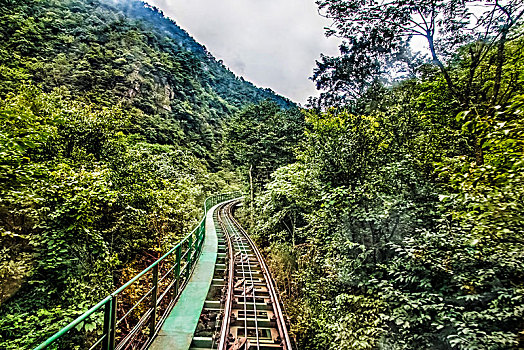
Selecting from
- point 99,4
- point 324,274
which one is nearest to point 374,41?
point 324,274

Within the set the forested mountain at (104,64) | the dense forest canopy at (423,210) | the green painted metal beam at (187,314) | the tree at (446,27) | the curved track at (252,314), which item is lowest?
the curved track at (252,314)

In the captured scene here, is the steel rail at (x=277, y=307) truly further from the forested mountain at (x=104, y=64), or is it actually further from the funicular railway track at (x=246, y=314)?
the forested mountain at (x=104, y=64)

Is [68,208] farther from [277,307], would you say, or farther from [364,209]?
[364,209]

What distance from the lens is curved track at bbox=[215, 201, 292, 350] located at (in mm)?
5070

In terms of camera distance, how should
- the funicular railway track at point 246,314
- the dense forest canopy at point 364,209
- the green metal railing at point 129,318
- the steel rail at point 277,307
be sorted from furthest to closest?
the steel rail at point 277,307 < the funicular railway track at point 246,314 < the dense forest canopy at point 364,209 < the green metal railing at point 129,318

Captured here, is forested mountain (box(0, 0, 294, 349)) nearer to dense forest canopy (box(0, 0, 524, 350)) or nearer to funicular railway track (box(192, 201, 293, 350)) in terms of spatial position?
dense forest canopy (box(0, 0, 524, 350))

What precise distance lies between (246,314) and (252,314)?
157 millimetres

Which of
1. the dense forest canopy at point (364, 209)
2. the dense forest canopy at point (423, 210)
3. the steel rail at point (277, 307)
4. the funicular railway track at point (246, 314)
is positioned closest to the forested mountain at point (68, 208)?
the dense forest canopy at point (364, 209)

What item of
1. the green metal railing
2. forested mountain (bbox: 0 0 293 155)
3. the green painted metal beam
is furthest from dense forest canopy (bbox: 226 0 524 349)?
forested mountain (bbox: 0 0 293 155)

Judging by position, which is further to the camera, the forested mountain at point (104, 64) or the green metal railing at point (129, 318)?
the forested mountain at point (104, 64)

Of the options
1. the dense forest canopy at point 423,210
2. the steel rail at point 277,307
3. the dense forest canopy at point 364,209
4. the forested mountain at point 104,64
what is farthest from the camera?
the forested mountain at point 104,64

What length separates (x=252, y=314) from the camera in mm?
6484

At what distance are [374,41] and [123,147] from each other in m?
10.2

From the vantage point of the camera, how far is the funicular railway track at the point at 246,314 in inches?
198
